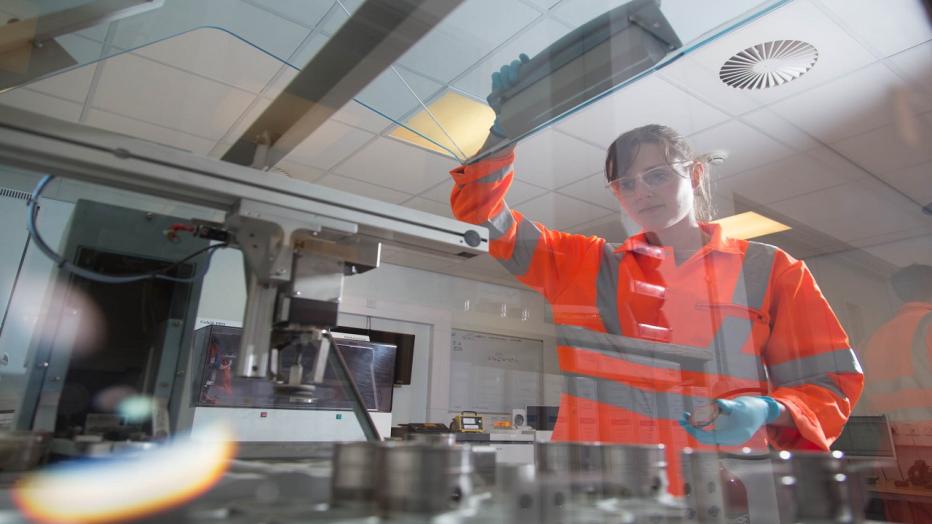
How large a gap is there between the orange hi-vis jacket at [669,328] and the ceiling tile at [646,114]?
4.50 ft

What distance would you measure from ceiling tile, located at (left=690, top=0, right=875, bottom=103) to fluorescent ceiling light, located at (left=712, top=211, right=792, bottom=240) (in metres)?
1.50

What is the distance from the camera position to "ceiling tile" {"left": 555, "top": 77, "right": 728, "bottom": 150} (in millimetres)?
2562

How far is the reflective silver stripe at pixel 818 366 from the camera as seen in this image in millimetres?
1060

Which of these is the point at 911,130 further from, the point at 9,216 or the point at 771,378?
the point at 9,216

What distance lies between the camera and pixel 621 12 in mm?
747

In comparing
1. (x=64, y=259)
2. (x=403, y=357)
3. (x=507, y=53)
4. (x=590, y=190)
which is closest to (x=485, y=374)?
(x=403, y=357)

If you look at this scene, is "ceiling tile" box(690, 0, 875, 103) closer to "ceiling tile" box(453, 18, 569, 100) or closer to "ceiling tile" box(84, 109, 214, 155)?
"ceiling tile" box(453, 18, 569, 100)

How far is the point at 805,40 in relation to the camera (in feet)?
7.32

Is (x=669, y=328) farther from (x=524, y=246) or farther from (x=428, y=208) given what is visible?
(x=428, y=208)

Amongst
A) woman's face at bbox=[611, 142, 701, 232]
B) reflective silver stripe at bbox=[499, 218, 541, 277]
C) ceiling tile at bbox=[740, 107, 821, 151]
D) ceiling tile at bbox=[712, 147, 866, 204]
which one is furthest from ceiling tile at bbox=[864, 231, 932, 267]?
reflective silver stripe at bbox=[499, 218, 541, 277]

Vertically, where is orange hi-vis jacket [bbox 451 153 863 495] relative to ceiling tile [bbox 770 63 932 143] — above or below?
below

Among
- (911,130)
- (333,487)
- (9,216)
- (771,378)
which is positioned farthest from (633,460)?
(911,130)

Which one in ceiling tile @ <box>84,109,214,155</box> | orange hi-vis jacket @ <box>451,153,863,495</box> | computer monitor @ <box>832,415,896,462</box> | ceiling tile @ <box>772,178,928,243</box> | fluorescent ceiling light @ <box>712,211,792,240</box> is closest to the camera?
ceiling tile @ <box>84,109,214,155</box>

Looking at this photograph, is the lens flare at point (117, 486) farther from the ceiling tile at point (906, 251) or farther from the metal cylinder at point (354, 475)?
the ceiling tile at point (906, 251)
